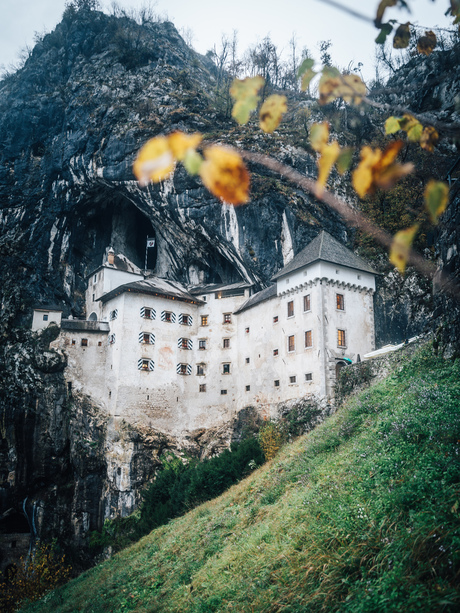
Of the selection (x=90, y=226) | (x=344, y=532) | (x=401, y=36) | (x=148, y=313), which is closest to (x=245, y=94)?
(x=401, y=36)

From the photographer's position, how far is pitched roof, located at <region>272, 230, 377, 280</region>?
102 ft

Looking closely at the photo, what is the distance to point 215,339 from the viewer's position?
38.0 m

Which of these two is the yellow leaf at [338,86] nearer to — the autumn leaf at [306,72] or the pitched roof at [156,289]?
the autumn leaf at [306,72]

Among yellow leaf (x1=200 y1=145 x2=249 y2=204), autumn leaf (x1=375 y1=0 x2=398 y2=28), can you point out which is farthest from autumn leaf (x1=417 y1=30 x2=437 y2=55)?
yellow leaf (x1=200 y1=145 x2=249 y2=204)

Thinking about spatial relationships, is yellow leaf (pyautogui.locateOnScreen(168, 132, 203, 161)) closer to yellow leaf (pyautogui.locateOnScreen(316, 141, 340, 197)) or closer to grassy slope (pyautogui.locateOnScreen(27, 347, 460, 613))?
yellow leaf (pyautogui.locateOnScreen(316, 141, 340, 197))

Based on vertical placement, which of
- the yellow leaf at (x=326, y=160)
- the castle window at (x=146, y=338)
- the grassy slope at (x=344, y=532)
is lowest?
the grassy slope at (x=344, y=532)

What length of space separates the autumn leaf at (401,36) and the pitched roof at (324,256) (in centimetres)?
2662

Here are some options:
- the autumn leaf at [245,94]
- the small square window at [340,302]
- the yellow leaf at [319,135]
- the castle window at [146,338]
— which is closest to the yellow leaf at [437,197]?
the yellow leaf at [319,135]

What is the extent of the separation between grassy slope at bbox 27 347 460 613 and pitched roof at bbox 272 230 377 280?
50.4ft

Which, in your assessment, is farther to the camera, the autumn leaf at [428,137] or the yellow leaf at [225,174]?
the autumn leaf at [428,137]

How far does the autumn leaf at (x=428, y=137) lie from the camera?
3.73m

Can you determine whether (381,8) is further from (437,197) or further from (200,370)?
(200,370)

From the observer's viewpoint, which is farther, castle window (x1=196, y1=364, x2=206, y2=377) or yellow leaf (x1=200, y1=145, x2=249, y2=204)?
castle window (x1=196, y1=364, x2=206, y2=377)

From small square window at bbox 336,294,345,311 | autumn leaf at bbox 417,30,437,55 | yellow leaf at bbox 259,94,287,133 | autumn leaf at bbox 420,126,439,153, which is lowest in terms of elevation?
autumn leaf at bbox 420,126,439,153
